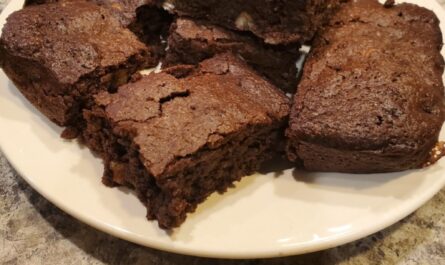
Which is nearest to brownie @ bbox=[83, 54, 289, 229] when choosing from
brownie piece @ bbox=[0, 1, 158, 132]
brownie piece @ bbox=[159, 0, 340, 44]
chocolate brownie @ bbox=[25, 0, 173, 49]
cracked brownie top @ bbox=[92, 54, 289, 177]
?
cracked brownie top @ bbox=[92, 54, 289, 177]

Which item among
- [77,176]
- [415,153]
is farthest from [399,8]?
[77,176]

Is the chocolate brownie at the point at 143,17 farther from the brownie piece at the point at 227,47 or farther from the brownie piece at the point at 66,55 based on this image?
the brownie piece at the point at 227,47

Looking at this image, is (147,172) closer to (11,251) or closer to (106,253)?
(106,253)

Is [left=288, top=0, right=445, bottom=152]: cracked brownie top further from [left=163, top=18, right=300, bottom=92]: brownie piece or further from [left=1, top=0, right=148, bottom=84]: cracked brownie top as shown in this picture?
[left=1, top=0, right=148, bottom=84]: cracked brownie top

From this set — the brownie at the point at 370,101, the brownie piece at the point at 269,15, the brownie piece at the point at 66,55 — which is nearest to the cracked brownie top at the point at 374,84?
the brownie at the point at 370,101

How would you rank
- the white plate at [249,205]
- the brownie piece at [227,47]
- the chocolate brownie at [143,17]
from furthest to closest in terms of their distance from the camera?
the chocolate brownie at [143,17], the brownie piece at [227,47], the white plate at [249,205]

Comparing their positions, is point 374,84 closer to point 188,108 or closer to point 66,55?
point 188,108
